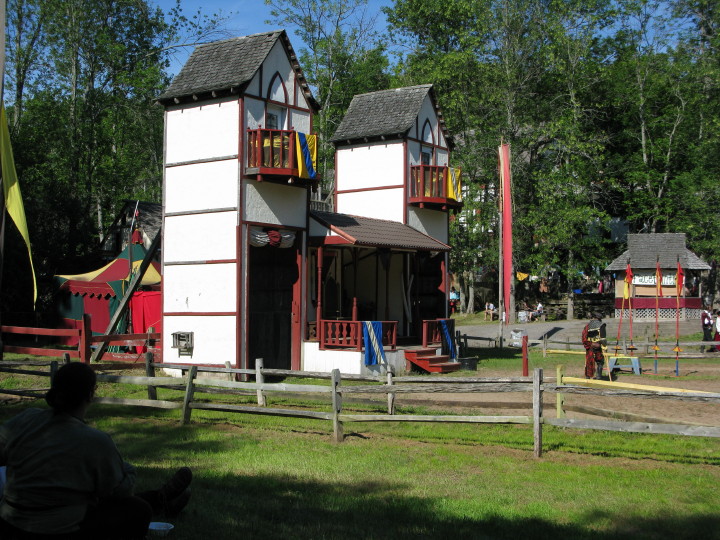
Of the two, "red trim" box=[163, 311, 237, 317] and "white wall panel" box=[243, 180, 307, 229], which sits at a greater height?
"white wall panel" box=[243, 180, 307, 229]

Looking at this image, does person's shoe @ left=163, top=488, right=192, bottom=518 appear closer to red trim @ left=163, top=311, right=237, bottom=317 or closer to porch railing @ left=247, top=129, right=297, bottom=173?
red trim @ left=163, top=311, right=237, bottom=317

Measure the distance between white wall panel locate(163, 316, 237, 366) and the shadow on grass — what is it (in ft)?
38.1

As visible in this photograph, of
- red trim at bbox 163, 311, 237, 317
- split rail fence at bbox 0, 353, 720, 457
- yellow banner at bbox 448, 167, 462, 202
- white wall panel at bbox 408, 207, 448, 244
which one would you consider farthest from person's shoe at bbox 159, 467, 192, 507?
yellow banner at bbox 448, 167, 462, 202

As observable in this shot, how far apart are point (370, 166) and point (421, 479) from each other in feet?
60.6

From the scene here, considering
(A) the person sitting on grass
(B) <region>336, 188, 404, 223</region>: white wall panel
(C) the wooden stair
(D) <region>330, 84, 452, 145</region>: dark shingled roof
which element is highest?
(D) <region>330, 84, 452, 145</region>: dark shingled roof

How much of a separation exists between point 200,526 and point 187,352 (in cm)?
1411

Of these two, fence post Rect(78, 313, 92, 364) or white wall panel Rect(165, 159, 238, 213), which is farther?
white wall panel Rect(165, 159, 238, 213)

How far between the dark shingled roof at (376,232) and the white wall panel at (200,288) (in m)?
3.33

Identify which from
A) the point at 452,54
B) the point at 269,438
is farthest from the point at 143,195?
the point at 269,438

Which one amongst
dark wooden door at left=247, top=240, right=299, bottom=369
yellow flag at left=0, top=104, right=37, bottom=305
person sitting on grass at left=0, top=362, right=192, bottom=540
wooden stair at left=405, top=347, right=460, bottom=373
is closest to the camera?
person sitting on grass at left=0, top=362, right=192, bottom=540

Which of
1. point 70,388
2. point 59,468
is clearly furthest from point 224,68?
point 59,468

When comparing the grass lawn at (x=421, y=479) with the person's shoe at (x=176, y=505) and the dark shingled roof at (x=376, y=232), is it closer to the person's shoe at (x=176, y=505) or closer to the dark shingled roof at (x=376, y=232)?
the person's shoe at (x=176, y=505)

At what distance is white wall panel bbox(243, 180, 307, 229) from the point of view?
65.9 feet

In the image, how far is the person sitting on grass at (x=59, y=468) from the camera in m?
5.14
